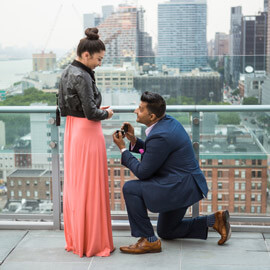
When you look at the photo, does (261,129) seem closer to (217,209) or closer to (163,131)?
(217,209)

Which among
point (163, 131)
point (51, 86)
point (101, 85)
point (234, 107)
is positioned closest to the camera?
point (163, 131)

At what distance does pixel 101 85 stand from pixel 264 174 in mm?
28026

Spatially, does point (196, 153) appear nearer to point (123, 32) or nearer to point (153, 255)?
point (153, 255)

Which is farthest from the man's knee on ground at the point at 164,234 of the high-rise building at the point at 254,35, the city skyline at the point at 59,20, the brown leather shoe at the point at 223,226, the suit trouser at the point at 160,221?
the city skyline at the point at 59,20

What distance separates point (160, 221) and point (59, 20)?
50.8 m

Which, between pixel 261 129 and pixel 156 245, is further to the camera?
pixel 261 129

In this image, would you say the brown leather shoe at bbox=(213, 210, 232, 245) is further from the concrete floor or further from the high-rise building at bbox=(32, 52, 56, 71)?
the high-rise building at bbox=(32, 52, 56, 71)

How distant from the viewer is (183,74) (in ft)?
104

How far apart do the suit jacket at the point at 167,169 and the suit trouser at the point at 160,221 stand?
0.05 m

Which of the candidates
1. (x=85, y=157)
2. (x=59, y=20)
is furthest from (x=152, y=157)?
(x=59, y=20)

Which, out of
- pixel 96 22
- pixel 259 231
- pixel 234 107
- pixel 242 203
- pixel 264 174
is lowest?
pixel 259 231

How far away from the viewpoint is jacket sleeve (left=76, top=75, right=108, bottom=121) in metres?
2.13

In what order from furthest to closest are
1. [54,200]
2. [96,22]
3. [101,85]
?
[96,22] → [101,85] → [54,200]

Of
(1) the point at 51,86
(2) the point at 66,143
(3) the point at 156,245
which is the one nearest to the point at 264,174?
(3) the point at 156,245
